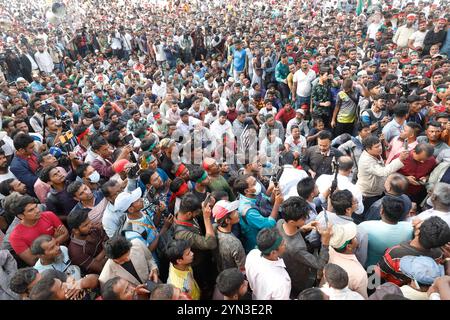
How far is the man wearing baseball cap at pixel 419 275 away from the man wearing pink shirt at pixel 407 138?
2026 mm

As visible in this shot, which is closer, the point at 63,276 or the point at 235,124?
the point at 63,276

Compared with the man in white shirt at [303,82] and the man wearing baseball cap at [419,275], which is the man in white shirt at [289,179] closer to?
the man wearing baseball cap at [419,275]

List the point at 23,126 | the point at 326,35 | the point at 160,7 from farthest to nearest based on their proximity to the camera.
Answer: the point at 160,7 → the point at 326,35 → the point at 23,126

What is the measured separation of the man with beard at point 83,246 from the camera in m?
2.87

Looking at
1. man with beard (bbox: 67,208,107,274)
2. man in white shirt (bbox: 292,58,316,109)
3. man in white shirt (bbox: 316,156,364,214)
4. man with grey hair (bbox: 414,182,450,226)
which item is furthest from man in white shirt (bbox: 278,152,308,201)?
man in white shirt (bbox: 292,58,316,109)

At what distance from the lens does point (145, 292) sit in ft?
7.77

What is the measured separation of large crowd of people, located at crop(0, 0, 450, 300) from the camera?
2.42 m

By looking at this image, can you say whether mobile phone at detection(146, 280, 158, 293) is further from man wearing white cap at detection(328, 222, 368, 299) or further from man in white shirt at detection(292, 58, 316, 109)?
man in white shirt at detection(292, 58, 316, 109)

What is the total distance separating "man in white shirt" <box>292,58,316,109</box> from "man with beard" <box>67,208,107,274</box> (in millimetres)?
5445

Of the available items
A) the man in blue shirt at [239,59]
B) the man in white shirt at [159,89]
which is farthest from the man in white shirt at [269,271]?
the man in blue shirt at [239,59]

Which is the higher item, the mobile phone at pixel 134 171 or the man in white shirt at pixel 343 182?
the mobile phone at pixel 134 171
